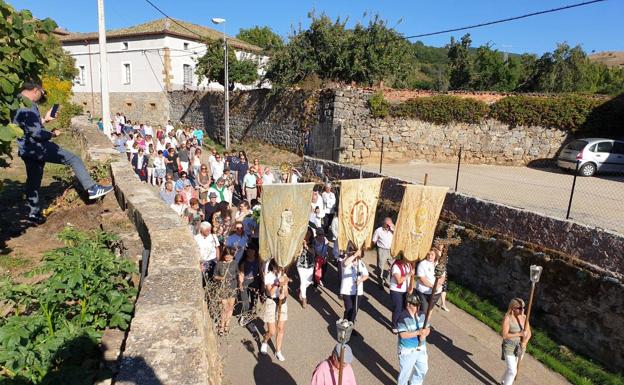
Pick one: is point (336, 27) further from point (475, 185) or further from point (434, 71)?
point (434, 71)

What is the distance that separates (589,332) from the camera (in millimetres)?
7035

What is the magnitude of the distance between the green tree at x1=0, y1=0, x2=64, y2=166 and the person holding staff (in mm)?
6098

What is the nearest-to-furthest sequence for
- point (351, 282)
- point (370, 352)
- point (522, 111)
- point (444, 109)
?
point (370, 352) < point (351, 282) < point (522, 111) < point (444, 109)

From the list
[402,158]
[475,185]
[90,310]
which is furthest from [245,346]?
[402,158]

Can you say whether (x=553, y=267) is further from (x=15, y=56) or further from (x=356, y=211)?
(x=15, y=56)

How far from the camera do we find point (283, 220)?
7332 millimetres

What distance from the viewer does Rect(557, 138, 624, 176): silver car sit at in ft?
50.1

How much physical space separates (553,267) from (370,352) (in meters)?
3.75

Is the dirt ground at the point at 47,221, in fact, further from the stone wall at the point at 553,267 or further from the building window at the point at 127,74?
the building window at the point at 127,74

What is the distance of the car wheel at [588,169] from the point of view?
1533 cm

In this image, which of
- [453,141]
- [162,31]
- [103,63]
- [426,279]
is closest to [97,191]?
[426,279]

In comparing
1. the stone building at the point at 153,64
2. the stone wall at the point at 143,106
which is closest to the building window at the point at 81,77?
the stone building at the point at 153,64

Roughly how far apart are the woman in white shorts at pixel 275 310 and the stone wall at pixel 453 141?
11.3 m

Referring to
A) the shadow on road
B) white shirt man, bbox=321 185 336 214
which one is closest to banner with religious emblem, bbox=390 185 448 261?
the shadow on road
